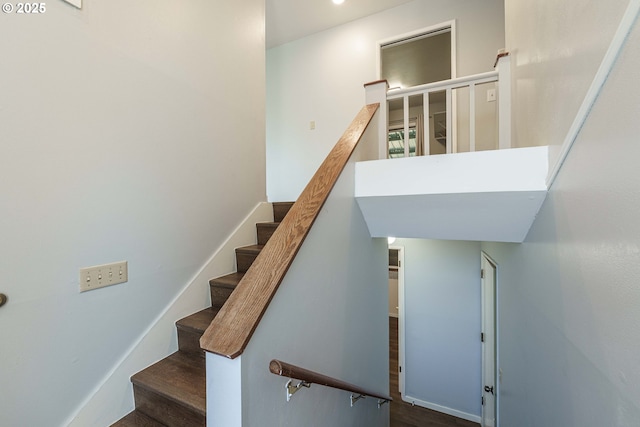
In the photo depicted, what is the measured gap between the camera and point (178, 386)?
1.33m

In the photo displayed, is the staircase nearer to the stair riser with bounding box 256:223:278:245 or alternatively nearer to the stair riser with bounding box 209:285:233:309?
the stair riser with bounding box 209:285:233:309

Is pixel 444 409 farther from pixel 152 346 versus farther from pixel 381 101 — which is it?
pixel 381 101

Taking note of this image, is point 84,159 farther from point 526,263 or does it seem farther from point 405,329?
point 405,329

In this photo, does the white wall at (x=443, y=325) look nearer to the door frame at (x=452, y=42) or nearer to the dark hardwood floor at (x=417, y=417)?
the dark hardwood floor at (x=417, y=417)

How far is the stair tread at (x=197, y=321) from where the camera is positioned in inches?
62.1

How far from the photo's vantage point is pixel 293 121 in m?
3.79

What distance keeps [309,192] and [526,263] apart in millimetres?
1384

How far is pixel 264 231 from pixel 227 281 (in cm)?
59

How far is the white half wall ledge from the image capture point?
1.40 m

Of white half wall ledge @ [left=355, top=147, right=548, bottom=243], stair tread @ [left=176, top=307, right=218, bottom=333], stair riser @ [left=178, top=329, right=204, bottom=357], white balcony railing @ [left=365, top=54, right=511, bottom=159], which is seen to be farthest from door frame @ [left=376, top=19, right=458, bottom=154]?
stair riser @ [left=178, top=329, right=204, bottom=357]

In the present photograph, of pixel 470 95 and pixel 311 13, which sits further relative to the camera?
pixel 311 13

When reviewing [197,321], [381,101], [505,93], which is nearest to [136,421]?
[197,321]

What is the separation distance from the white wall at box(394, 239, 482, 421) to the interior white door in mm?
100

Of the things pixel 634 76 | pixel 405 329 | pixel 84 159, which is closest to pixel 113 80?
pixel 84 159
